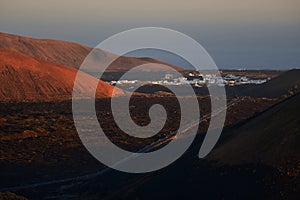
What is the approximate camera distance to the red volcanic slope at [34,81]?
93375mm

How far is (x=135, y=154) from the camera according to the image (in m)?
41.6

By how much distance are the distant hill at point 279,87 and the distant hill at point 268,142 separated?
180 ft

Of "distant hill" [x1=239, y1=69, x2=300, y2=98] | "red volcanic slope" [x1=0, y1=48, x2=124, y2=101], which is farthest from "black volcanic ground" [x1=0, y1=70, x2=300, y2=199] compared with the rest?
"distant hill" [x1=239, y1=69, x2=300, y2=98]

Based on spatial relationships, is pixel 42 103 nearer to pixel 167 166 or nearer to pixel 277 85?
pixel 277 85

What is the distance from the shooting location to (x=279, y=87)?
93.1 metres

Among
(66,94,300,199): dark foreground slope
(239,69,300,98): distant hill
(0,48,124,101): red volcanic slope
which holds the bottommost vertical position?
(0,48,124,101): red volcanic slope

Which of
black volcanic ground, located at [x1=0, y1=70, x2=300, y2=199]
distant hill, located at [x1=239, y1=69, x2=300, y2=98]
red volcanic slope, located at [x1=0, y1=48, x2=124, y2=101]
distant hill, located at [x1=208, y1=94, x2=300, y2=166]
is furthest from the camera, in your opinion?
red volcanic slope, located at [x1=0, y1=48, x2=124, y2=101]

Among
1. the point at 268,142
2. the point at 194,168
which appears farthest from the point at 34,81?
the point at 268,142

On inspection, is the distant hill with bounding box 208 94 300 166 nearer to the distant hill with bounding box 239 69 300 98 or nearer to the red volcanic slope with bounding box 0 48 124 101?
the distant hill with bounding box 239 69 300 98

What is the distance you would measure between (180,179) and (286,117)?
7084 millimetres

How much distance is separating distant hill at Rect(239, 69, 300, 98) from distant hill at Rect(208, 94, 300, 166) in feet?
180

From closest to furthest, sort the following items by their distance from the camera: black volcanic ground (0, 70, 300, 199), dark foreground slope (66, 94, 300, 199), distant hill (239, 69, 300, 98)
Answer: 1. dark foreground slope (66, 94, 300, 199)
2. black volcanic ground (0, 70, 300, 199)
3. distant hill (239, 69, 300, 98)

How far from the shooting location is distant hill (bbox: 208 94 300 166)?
81.5 ft

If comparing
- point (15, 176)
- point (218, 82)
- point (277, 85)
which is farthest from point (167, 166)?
point (218, 82)
